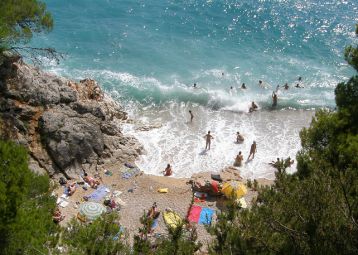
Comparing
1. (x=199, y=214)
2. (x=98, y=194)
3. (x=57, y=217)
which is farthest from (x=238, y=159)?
(x=57, y=217)

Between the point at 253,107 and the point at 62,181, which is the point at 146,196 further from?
the point at 253,107

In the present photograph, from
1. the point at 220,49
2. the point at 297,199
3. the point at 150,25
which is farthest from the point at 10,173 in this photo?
the point at 150,25

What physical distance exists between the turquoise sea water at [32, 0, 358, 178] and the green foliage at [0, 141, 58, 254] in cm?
1213

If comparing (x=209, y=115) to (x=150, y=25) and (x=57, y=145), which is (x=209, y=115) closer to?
(x=57, y=145)

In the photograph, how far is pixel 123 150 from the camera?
2516 centimetres

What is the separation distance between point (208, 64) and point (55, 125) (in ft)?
66.0

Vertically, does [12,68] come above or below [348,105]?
below

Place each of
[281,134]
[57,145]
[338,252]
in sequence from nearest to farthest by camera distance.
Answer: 1. [338,252]
2. [57,145]
3. [281,134]

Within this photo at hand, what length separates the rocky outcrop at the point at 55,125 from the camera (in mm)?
22047

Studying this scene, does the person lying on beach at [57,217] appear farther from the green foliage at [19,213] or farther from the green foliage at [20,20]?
the green foliage at [20,20]

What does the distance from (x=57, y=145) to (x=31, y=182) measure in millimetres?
9290

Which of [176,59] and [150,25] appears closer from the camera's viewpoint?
[176,59]

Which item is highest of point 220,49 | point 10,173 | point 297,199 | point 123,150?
point 297,199

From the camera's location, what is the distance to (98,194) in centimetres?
2144
